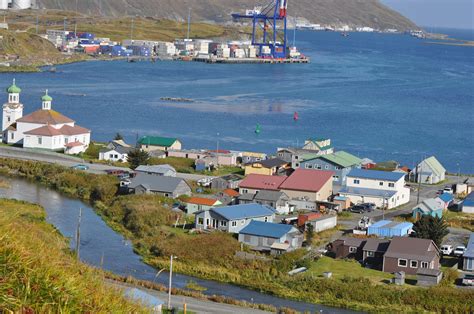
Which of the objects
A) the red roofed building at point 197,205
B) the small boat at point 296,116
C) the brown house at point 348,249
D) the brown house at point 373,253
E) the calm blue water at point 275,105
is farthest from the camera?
the small boat at point 296,116

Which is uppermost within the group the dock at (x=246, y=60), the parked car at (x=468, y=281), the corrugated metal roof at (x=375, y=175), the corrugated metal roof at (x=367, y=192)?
the dock at (x=246, y=60)

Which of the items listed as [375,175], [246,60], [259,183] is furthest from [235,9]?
[259,183]

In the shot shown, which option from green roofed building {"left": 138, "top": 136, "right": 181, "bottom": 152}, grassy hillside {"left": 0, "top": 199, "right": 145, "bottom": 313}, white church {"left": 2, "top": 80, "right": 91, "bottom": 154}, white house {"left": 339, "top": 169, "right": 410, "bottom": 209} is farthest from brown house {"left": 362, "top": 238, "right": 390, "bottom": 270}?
white church {"left": 2, "top": 80, "right": 91, "bottom": 154}

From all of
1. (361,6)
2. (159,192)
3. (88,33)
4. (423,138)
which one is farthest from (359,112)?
(361,6)

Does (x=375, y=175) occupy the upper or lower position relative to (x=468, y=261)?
upper

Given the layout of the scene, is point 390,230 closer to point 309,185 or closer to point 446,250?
point 446,250

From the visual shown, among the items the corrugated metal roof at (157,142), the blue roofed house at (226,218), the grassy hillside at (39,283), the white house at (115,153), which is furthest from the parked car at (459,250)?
the corrugated metal roof at (157,142)

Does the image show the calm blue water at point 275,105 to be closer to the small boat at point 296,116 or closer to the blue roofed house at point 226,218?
the small boat at point 296,116

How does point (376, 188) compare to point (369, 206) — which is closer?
point (369, 206)
